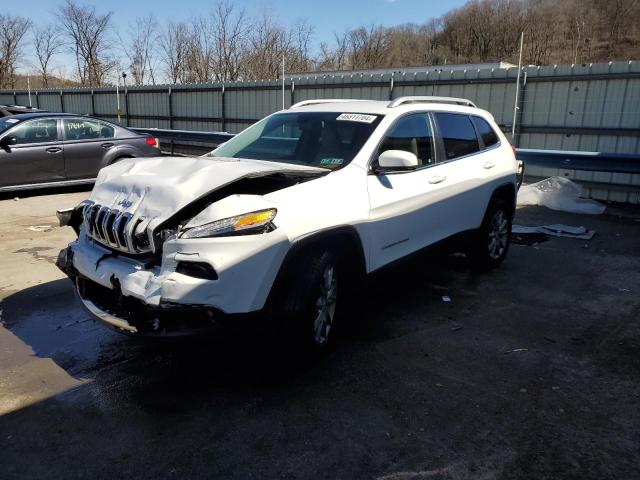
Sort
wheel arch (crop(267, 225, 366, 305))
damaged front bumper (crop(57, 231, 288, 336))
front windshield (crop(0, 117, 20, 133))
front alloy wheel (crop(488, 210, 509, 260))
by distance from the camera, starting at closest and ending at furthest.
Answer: damaged front bumper (crop(57, 231, 288, 336)) < wheel arch (crop(267, 225, 366, 305)) < front alloy wheel (crop(488, 210, 509, 260)) < front windshield (crop(0, 117, 20, 133))

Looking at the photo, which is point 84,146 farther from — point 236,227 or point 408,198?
point 236,227

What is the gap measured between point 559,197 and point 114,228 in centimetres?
853

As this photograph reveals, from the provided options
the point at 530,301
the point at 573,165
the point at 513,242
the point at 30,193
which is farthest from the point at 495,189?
the point at 30,193

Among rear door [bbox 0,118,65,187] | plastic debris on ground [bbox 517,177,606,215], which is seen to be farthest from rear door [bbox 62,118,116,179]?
plastic debris on ground [bbox 517,177,606,215]

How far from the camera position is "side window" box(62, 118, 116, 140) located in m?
10.2

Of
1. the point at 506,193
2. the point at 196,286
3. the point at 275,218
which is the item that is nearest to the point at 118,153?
the point at 506,193

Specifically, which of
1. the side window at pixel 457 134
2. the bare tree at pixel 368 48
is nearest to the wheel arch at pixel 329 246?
the side window at pixel 457 134

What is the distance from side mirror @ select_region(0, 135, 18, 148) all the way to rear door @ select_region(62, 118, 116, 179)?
87 cm

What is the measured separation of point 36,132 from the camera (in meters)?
9.80

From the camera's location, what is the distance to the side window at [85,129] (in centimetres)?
1021

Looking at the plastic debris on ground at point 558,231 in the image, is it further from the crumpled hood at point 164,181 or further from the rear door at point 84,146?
the rear door at point 84,146

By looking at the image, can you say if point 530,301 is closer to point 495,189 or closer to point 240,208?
point 495,189

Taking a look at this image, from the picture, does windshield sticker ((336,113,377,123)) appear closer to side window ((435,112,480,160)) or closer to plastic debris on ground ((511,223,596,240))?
side window ((435,112,480,160))

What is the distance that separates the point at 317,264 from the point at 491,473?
1.51 meters
